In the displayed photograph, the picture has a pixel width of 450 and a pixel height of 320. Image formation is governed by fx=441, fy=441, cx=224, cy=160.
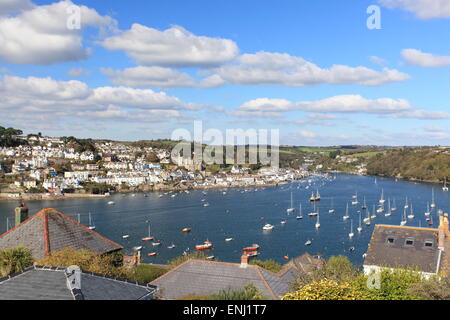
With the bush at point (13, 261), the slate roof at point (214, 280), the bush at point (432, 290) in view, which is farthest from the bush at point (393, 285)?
the bush at point (13, 261)

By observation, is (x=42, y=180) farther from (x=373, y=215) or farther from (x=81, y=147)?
(x=373, y=215)

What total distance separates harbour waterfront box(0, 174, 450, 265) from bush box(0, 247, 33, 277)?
23501 mm

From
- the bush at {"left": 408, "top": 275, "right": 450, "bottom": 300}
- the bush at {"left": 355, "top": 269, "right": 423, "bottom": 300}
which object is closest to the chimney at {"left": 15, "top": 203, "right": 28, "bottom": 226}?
the bush at {"left": 355, "top": 269, "right": 423, "bottom": 300}

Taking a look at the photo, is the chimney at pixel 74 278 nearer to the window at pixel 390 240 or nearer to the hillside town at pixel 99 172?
the window at pixel 390 240

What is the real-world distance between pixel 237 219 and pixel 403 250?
41.9 m

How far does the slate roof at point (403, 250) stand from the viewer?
16766mm

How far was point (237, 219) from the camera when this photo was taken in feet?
193

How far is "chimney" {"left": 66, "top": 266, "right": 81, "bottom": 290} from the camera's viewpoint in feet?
29.2

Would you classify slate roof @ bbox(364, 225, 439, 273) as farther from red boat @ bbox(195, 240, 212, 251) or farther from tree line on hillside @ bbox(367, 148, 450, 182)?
tree line on hillside @ bbox(367, 148, 450, 182)

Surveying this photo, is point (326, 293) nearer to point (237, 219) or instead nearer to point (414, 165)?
point (237, 219)

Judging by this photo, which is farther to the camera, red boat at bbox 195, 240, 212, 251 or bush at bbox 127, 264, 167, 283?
red boat at bbox 195, 240, 212, 251

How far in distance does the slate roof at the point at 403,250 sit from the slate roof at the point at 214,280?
3.99 meters

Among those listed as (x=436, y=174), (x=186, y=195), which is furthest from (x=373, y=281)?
(x=436, y=174)

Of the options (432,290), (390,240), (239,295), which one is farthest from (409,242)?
(239,295)
